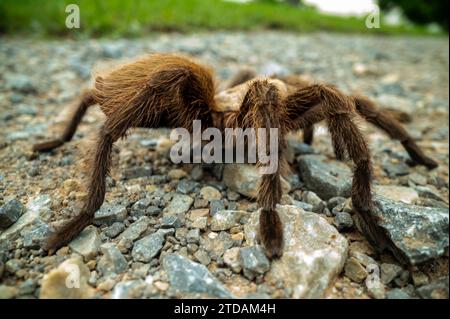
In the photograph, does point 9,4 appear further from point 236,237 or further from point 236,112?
point 236,237

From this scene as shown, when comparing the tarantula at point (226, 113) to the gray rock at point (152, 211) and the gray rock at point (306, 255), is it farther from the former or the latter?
the gray rock at point (152, 211)

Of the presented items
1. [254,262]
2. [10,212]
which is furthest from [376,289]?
[10,212]

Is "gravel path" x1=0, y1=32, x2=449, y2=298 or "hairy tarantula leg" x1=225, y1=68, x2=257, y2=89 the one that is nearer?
"gravel path" x1=0, y1=32, x2=449, y2=298

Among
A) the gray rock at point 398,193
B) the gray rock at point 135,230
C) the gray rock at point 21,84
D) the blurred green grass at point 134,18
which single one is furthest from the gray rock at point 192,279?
the blurred green grass at point 134,18

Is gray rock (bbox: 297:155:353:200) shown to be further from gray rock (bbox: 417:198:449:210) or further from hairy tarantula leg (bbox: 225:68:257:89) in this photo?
hairy tarantula leg (bbox: 225:68:257:89)

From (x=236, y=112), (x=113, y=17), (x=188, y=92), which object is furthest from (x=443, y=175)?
(x=113, y=17)

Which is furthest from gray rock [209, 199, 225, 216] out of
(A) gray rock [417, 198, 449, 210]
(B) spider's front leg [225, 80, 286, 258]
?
(A) gray rock [417, 198, 449, 210]

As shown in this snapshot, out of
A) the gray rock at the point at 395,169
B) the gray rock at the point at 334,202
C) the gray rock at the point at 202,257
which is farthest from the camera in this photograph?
the gray rock at the point at 395,169
